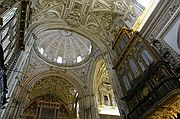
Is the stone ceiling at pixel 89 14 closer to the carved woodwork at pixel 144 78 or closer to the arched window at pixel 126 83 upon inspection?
the carved woodwork at pixel 144 78

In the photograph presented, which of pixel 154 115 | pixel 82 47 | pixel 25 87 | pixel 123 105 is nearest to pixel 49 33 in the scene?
pixel 82 47

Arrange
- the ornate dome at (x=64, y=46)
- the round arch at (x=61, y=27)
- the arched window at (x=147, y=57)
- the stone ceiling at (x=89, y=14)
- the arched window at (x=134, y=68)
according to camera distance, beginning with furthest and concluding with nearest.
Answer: the ornate dome at (x=64, y=46)
the stone ceiling at (x=89, y=14)
the round arch at (x=61, y=27)
the arched window at (x=134, y=68)
the arched window at (x=147, y=57)

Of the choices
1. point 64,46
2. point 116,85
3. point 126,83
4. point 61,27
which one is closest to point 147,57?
point 126,83

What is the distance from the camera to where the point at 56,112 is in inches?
824

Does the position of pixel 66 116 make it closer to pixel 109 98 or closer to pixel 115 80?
pixel 109 98

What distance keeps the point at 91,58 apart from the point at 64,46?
4.80 meters

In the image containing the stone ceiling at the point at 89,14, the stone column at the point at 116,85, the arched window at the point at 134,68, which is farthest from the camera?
the stone ceiling at the point at 89,14

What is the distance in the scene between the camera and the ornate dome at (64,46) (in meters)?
20.0

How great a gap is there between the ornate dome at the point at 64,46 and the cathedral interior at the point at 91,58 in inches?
4.4

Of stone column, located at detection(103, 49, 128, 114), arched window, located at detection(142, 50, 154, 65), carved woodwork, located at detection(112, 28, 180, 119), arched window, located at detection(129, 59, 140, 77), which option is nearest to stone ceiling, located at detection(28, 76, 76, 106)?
stone column, located at detection(103, 49, 128, 114)

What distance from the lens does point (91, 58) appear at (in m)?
18.0

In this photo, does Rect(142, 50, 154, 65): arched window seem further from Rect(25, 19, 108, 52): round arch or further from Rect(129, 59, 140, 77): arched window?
Rect(25, 19, 108, 52): round arch

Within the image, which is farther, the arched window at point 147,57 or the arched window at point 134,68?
the arched window at point 134,68

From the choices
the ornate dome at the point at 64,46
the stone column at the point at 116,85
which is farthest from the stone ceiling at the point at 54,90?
the stone column at the point at 116,85
